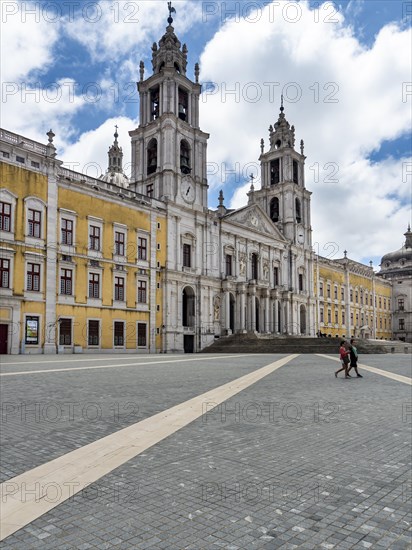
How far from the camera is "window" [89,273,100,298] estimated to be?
35.4 m

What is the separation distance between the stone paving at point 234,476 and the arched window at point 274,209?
55.1m

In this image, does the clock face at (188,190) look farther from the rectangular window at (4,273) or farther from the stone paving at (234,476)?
the stone paving at (234,476)

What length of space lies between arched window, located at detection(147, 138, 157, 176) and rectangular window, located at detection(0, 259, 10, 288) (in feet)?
64.7

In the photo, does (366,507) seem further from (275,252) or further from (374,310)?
(374,310)

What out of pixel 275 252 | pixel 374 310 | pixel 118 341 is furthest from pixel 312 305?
pixel 118 341

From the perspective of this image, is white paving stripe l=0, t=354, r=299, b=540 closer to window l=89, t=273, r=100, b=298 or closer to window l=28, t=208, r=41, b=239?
A: window l=28, t=208, r=41, b=239

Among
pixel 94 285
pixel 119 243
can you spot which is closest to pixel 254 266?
pixel 119 243

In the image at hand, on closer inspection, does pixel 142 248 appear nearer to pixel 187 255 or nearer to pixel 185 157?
pixel 187 255

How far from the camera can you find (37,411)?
805 centimetres

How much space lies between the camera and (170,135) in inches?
1719

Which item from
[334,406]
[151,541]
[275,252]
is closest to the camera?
[151,541]

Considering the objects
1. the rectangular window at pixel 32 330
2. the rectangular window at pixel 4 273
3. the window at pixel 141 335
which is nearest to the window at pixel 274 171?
the window at pixel 141 335

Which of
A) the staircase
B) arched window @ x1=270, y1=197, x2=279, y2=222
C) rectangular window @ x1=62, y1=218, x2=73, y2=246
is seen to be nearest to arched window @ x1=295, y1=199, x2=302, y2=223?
arched window @ x1=270, y1=197, x2=279, y2=222

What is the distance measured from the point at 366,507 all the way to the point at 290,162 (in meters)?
62.0
